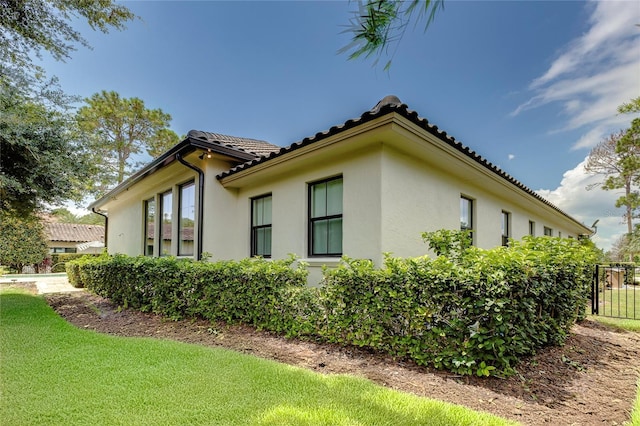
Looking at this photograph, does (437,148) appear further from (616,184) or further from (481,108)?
(616,184)

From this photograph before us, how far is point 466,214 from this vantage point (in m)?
7.87

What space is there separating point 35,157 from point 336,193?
6.85 meters

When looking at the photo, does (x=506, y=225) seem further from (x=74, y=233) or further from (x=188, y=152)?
(x=74, y=233)

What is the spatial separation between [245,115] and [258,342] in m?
12.0

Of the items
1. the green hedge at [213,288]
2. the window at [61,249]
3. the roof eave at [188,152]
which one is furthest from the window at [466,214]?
the window at [61,249]

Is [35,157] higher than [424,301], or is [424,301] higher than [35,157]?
[35,157]

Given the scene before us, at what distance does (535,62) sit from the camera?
8.26 metres

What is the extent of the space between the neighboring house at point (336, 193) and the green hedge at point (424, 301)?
120 cm

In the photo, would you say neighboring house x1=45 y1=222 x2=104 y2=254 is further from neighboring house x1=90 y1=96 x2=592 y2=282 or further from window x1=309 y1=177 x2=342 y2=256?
window x1=309 y1=177 x2=342 y2=256

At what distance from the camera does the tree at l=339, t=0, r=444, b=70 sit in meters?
2.07

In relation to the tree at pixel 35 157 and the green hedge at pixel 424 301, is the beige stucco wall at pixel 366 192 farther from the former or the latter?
the tree at pixel 35 157

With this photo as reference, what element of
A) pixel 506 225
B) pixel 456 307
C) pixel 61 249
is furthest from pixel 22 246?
pixel 506 225

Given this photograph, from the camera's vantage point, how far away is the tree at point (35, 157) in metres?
6.99

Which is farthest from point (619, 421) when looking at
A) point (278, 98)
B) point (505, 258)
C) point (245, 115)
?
point (245, 115)
